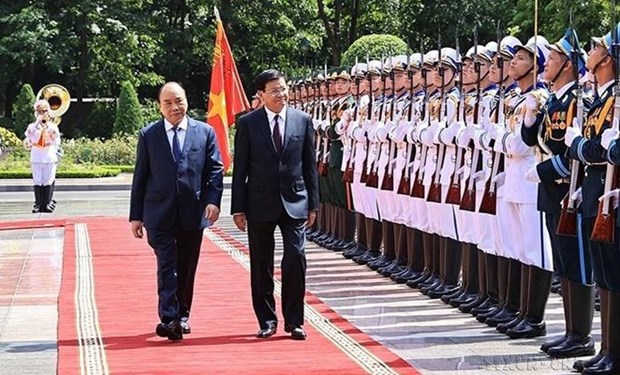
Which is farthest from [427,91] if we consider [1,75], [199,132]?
[1,75]

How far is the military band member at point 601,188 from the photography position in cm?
706

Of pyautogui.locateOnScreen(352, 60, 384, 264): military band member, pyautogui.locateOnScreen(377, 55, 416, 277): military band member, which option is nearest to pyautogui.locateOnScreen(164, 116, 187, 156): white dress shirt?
pyautogui.locateOnScreen(377, 55, 416, 277): military band member

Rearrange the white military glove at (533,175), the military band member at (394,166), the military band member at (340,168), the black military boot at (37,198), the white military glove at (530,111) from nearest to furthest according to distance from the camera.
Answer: the white military glove at (533,175)
the white military glove at (530,111)
the military band member at (394,166)
the military band member at (340,168)
the black military boot at (37,198)

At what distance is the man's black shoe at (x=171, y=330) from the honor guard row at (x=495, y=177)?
6.82 ft

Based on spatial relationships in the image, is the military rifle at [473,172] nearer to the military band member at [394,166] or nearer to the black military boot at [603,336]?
the military band member at [394,166]

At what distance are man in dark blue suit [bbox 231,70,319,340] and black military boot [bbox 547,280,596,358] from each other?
5.66ft

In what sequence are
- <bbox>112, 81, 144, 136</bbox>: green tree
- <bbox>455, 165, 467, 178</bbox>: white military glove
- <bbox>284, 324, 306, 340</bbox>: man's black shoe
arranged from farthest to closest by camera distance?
<bbox>112, 81, 144, 136</bbox>: green tree → <bbox>455, 165, 467, 178</bbox>: white military glove → <bbox>284, 324, 306, 340</bbox>: man's black shoe

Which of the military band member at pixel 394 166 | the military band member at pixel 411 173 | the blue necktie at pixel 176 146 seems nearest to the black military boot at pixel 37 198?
the military band member at pixel 394 166

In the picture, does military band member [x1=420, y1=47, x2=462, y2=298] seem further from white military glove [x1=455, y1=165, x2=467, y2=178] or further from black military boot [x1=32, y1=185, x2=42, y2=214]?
black military boot [x1=32, y1=185, x2=42, y2=214]

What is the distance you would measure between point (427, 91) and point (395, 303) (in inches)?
70.8

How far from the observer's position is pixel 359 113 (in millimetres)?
12914

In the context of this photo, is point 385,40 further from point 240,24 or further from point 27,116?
point 240,24

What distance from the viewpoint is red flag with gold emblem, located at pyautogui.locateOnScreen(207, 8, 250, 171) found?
61.1ft

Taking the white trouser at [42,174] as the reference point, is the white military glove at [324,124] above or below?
above
